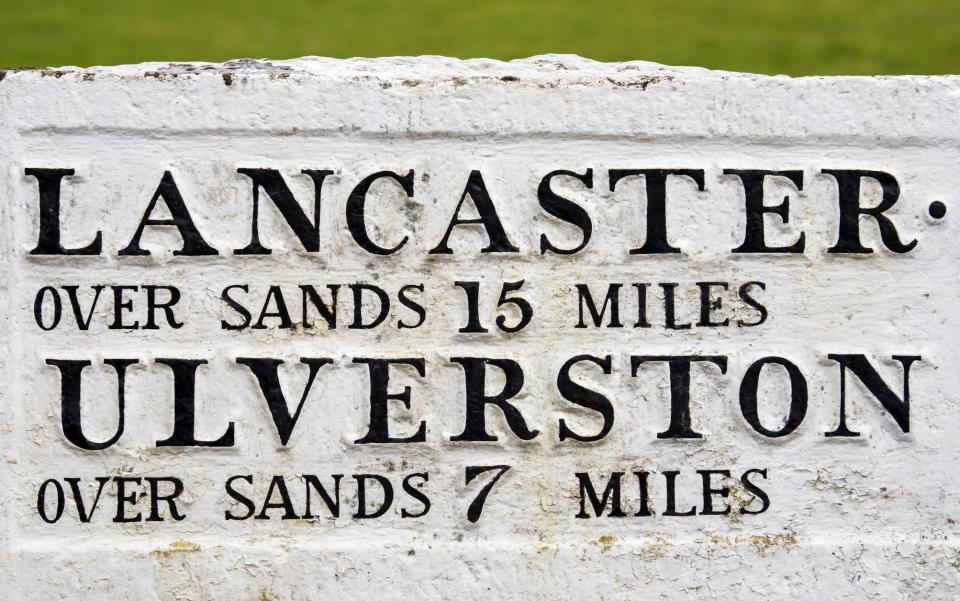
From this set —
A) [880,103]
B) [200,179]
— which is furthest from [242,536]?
[880,103]

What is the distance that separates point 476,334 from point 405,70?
741 millimetres

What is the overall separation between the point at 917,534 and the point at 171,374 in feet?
6.64

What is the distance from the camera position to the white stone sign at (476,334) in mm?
2910

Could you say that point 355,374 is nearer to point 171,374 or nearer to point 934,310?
point 171,374

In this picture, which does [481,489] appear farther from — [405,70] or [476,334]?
[405,70]

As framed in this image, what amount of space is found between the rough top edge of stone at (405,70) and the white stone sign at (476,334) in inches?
0.7

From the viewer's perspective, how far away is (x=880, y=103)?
2.96 meters

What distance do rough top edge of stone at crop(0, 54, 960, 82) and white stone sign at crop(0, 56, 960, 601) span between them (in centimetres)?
2

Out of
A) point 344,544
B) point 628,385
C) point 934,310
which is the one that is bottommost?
point 344,544

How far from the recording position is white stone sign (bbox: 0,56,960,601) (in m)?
2.91

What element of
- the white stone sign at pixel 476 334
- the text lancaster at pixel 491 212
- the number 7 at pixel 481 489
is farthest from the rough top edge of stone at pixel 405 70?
the number 7 at pixel 481 489

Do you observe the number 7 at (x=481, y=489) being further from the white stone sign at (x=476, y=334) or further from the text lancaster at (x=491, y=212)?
the text lancaster at (x=491, y=212)

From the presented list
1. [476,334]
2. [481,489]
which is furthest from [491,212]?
[481,489]

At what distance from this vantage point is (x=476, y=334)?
2.96m
